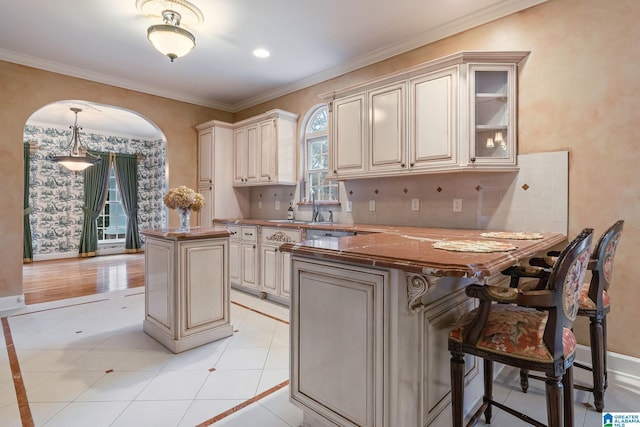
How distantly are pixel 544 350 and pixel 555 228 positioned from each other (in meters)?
1.64

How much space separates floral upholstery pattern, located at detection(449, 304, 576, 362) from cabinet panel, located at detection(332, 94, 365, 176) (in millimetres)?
2159

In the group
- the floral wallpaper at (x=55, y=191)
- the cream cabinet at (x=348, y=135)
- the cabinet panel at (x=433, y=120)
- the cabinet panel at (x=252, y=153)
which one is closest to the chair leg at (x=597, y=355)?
the cabinet panel at (x=433, y=120)

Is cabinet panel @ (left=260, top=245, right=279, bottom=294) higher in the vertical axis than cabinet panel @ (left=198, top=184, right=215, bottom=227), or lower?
lower

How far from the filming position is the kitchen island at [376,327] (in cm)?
129

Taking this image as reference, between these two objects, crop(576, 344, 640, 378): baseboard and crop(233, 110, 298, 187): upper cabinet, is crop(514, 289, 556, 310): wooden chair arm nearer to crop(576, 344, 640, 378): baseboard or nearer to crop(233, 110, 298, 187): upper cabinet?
crop(576, 344, 640, 378): baseboard

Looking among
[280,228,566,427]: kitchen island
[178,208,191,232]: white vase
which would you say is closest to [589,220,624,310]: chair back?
[280,228,566,427]: kitchen island

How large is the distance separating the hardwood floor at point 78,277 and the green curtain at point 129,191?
0.73 meters

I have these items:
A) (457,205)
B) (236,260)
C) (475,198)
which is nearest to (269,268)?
(236,260)

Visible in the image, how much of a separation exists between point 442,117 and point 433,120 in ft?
0.27

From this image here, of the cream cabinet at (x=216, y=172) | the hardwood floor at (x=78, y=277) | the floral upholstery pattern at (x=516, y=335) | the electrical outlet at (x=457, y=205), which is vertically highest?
the cream cabinet at (x=216, y=172)

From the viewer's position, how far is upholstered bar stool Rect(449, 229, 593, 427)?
3.78 feet

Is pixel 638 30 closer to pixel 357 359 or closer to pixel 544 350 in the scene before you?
pixel 544 350
